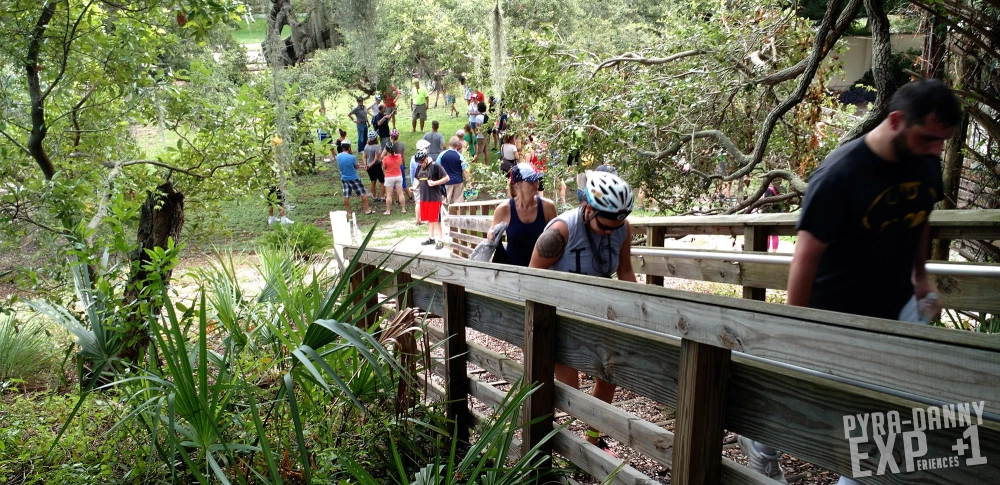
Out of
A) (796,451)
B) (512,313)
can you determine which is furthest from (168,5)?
(796,451)

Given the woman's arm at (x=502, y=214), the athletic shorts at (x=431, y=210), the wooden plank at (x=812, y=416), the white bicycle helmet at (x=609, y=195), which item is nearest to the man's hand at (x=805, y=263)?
the wooden plank at (x=812, y=416)

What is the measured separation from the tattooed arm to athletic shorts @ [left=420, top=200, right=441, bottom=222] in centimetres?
964

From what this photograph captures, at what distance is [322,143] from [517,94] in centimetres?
348

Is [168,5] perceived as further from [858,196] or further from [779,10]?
[779,10]

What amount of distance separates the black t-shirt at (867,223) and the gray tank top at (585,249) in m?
1.29

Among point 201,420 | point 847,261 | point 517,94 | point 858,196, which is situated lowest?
point 201,420

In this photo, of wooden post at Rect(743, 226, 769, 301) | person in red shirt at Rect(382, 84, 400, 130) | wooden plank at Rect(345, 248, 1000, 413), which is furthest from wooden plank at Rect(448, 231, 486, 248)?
person in red shirt at Rect(382, 84, 400, 130)

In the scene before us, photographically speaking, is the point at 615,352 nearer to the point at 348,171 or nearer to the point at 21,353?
the point at 21,353

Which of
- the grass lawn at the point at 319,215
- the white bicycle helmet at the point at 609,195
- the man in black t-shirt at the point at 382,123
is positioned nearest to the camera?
the white bicycle helmet at the point at 609,195

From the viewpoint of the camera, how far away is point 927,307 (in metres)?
2.83

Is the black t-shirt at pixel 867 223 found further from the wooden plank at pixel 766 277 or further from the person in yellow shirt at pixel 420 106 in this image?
the person in yellow shirt at pixel 420 106

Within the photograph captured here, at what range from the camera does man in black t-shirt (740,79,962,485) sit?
8.47 feet

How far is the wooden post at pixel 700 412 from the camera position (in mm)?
2188

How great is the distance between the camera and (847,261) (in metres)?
2.68
